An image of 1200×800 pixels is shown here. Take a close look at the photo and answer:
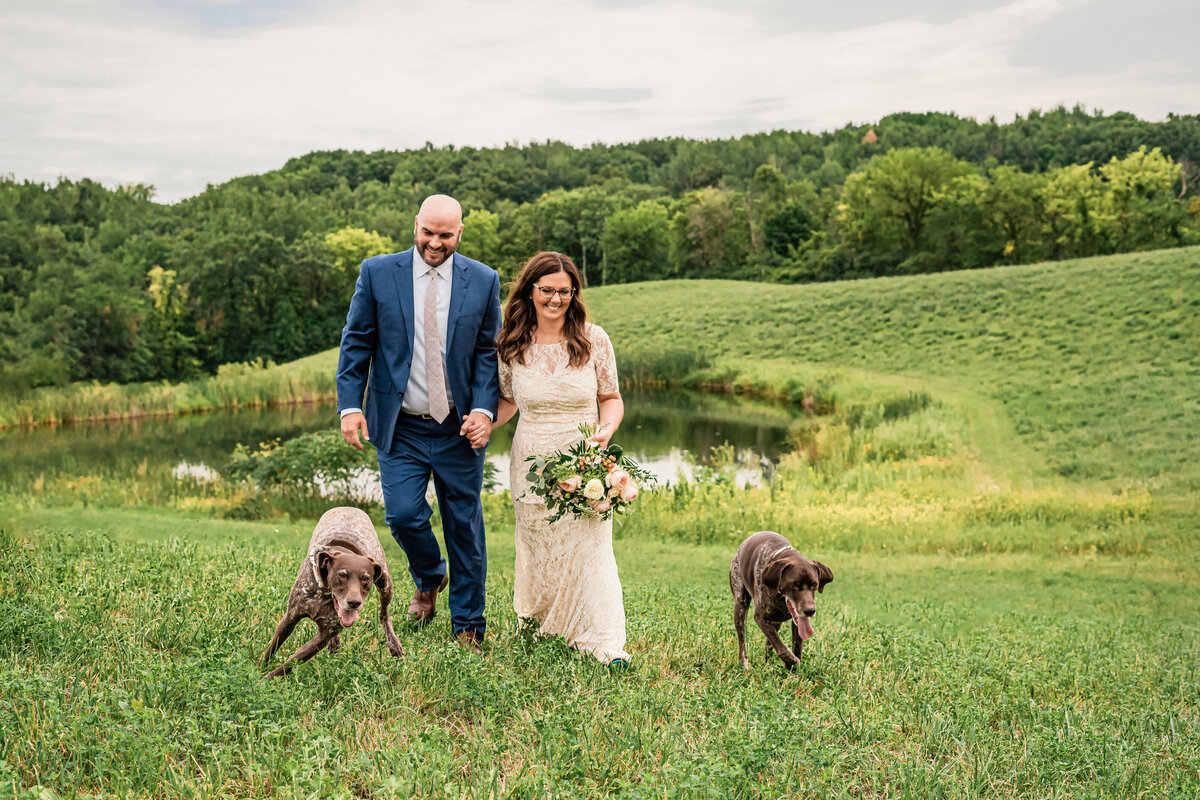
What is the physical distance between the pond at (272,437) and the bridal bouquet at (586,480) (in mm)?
14634

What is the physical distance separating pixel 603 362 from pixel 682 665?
1.96 meters

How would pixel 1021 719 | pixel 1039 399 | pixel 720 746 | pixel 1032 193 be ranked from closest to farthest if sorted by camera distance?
1. pixel 720 746
2. pixel 1021 719
3. pixel 1039 399
4. pixel 1032 193

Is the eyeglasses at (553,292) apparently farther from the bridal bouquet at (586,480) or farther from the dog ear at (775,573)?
the dog ear at (775,573)

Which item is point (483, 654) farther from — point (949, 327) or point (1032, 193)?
point (1032, 193)

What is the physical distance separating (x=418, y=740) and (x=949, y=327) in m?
38.3

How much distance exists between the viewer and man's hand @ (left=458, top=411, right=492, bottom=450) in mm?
5406

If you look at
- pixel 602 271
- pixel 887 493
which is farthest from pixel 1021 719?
pixel 602 271

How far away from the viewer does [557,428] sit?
226 inches

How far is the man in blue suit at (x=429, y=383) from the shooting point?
18.0ft

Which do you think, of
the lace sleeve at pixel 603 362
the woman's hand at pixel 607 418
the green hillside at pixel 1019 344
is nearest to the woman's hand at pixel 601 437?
the woman's hand at pixel 607 418

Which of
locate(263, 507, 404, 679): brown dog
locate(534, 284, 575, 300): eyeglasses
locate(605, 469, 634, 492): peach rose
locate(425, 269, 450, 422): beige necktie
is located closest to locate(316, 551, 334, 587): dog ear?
locate(263, 507, 404, 679): brown dog

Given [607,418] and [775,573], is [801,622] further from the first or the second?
[607,418]

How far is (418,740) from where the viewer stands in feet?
11.7

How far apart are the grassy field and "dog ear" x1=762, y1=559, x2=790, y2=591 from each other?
0.56m
